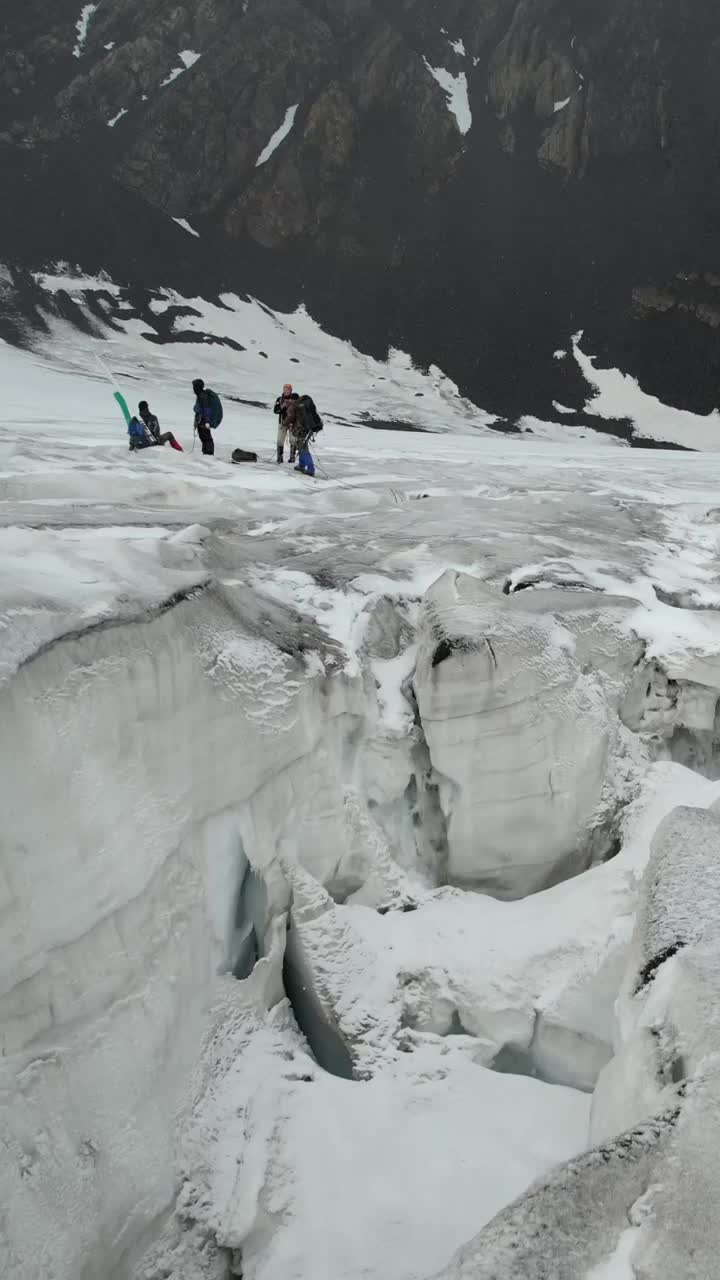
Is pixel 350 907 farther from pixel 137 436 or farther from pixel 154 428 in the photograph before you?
pixel 154 428

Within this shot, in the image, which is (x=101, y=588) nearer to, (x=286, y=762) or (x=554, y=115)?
(x=286, y=762)

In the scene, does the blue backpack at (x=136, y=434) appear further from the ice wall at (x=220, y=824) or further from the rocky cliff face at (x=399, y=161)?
the rocky cliff face at (x=399, y=161)

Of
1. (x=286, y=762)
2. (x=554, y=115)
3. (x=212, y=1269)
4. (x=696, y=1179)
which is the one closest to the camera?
(x=696, y=1179)

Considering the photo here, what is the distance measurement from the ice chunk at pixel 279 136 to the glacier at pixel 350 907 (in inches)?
1661

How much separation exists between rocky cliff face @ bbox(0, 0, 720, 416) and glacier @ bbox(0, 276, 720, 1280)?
29832mm

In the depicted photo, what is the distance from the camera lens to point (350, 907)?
3816 mm

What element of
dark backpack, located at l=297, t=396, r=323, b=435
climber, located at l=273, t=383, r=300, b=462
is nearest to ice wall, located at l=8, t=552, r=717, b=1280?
dark backpack, located at l=297, t=396, r=323, b=435

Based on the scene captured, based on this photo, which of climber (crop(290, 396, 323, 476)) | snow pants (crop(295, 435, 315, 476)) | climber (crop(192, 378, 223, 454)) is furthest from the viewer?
climber (crop(192, 378, 223, 454))

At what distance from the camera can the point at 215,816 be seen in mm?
3254

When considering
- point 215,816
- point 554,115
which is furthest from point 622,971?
point 554,115

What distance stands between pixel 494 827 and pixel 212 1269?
2222mm

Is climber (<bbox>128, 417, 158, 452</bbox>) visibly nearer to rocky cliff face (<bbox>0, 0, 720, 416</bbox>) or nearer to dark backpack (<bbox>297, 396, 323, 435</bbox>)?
dark backpack (<bbox>297, 396, 323, 435</bbox>)

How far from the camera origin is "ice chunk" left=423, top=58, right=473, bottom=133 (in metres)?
40.9

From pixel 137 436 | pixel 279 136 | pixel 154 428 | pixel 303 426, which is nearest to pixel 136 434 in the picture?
pixel 137 436
